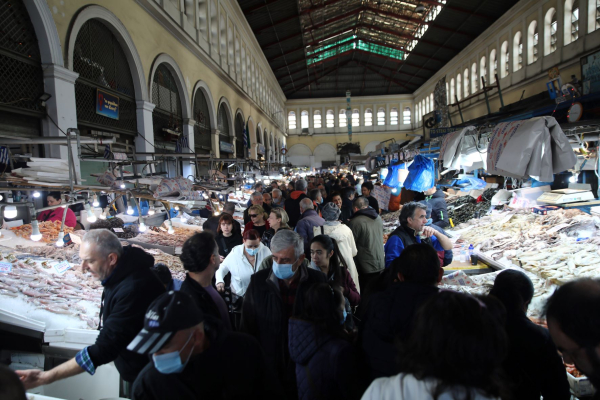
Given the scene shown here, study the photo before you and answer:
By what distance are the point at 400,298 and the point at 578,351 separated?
28.7 inches

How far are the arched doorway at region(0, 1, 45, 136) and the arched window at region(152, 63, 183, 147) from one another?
12.4 ft

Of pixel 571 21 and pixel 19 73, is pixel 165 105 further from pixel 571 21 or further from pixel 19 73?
pixel 571 21

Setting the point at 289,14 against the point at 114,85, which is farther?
the point at 289,14

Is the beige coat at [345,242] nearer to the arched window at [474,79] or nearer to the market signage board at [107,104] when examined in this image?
the market signage board at [107,104]

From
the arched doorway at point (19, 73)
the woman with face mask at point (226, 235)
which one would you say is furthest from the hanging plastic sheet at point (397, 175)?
the arched doorway at point (19, 73)

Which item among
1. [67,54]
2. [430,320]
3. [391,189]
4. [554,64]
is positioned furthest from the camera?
[554,64]

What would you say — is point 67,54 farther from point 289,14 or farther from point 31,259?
point 289,14

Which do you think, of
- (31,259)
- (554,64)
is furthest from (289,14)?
(31,259)

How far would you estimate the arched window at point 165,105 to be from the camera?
9.24 m

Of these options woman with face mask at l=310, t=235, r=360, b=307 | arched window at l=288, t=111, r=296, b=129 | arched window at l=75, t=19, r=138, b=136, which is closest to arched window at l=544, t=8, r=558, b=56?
arched window at l=75, t=19, r=138, b=136

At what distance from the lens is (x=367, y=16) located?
80.4 feet

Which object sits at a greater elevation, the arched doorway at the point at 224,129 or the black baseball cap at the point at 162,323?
the arched doorway at the point at 224,129

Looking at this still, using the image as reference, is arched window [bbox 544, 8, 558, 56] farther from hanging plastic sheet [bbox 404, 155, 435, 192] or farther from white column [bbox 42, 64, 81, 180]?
white column [bbox 42, 64, 81, 180]

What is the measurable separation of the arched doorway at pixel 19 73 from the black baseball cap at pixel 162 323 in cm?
497
